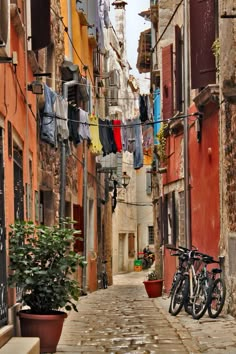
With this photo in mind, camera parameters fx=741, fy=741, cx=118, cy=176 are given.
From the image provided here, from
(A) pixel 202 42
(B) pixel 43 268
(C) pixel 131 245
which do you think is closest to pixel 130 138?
(A) pixel 202 42

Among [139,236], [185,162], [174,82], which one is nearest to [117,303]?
[185,162]

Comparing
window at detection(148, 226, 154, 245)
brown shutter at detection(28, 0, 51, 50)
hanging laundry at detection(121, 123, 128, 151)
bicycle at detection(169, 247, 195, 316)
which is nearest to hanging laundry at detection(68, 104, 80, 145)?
bicycle at detection(169, 247, 195, 316)

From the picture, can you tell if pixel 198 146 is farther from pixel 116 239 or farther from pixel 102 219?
pixel 116 239

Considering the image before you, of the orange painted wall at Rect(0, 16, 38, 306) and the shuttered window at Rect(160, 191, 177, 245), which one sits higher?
the orange painted wall at Rect(0, 16, 38, 306)

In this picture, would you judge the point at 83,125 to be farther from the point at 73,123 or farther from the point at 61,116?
the point at 61,116

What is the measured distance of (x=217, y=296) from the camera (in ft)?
36.3

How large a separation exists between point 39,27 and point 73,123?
17.8ft

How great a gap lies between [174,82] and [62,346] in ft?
32.4

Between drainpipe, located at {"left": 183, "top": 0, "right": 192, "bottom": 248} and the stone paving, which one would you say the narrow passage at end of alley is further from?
drainpipe, located at {"left": 183, "top": 0, "right": 192, "bottom": 248}

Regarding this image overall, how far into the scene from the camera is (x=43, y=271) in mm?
7816

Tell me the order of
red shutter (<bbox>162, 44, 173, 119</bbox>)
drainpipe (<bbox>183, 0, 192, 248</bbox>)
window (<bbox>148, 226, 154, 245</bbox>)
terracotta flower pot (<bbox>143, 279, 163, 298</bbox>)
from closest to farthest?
1. drainpipe (<bbox>183, 0, 192, 248</bbox>)
2. terracotta flower pot (<bbox>143, 279, 163, 298</bbox>)
3. red shutter (<bbox>162, 44, 173, 119</bbox>)
4. window (<bbox>148, 226, 154, 245</bbox>)

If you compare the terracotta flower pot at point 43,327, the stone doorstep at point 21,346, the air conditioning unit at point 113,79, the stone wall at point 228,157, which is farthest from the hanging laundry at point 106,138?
the stone doorstep at point 21,346

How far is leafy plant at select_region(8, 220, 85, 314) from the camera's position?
778cm

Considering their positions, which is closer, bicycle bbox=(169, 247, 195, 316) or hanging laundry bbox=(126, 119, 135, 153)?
bicycle bbox=(169, 247, 195, 316)
